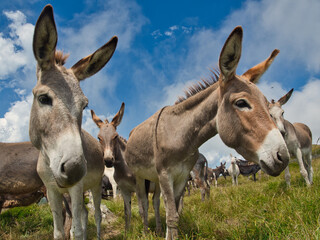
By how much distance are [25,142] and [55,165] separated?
4.53m

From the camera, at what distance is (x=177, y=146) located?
3543mm

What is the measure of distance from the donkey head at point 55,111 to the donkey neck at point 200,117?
64.1 inches

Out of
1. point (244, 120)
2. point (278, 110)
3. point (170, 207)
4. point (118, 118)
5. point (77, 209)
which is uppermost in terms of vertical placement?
point (118, 118)

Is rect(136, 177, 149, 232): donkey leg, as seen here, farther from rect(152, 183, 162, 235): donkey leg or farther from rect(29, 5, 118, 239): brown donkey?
rect(29, 5, 118, 239): brown donkey

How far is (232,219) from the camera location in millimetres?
4691

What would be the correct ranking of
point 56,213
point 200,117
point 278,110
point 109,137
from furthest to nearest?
point 278,110, point 109,137, point 200,117, point 56,213

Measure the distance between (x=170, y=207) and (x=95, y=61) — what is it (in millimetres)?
2337

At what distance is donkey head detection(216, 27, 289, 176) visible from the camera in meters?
2.41

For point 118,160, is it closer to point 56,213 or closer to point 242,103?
point 56,213

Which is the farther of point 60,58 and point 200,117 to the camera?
point 200,117

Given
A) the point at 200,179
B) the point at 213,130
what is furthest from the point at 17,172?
the point at 200,179

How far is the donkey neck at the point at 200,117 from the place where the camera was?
11.0 ft

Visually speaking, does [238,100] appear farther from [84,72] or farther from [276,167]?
[84,72]

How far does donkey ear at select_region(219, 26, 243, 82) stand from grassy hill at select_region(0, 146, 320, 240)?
1.98 meters
